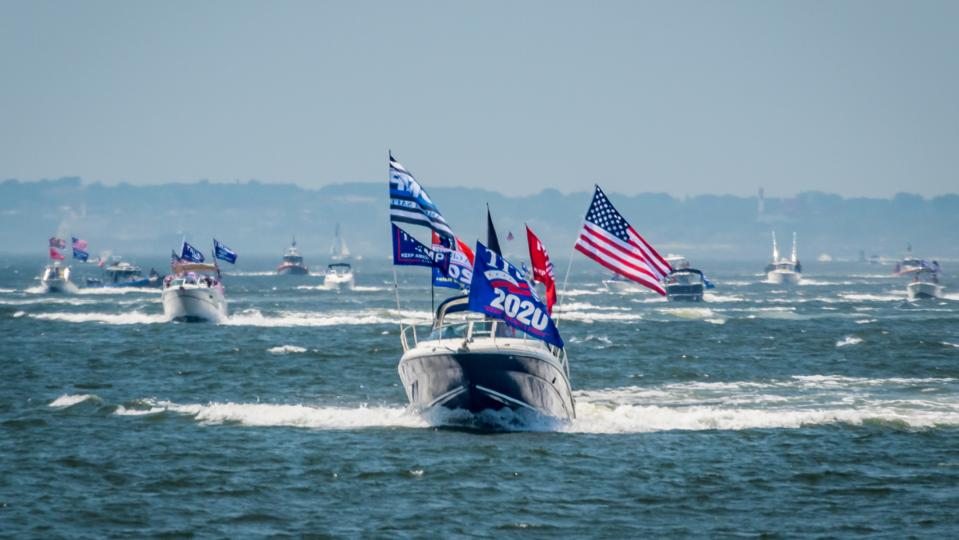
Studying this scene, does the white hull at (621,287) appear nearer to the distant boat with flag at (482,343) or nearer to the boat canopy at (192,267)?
the boat canopy at (192,267)

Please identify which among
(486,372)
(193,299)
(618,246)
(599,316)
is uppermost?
(618,246)

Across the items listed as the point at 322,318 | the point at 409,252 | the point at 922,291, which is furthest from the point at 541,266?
the point at 922,291

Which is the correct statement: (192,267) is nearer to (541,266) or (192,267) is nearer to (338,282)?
(541,266)

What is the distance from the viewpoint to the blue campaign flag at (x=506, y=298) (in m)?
30.7

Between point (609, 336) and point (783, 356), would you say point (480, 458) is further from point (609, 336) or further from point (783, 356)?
point (609, 336)

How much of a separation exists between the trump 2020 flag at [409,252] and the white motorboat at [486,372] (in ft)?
5.54

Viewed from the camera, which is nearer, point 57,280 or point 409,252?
point 409,252

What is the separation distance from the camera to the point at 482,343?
32.3m

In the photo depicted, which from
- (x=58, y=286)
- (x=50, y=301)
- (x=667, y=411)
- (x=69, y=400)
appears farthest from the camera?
(x=58, y=286)

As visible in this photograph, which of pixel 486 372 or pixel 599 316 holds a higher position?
pixel 486 372

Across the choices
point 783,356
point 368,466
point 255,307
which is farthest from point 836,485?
point 255,307

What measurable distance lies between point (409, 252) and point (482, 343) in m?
4.23

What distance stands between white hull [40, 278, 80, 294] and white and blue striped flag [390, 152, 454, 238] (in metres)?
102

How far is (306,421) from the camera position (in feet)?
120
